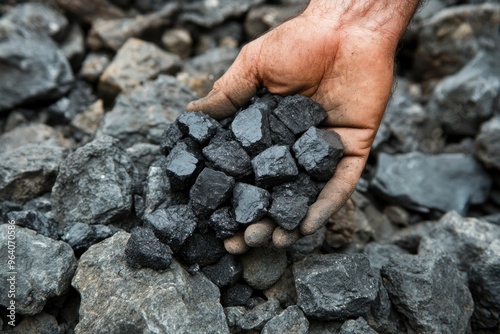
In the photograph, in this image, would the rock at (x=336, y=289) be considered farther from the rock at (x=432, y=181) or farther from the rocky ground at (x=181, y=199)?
the rock at (x=432, y=181)

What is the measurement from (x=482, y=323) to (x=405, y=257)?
1.81 feet

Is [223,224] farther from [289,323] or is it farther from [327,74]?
[327,74]

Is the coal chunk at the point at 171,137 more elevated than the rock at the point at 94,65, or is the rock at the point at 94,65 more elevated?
the rock at the point at 94,65

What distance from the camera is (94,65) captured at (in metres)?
4.11

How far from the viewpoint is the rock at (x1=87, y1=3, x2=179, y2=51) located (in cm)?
422

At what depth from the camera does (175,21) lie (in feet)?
14.8

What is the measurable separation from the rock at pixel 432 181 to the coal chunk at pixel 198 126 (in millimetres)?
1576

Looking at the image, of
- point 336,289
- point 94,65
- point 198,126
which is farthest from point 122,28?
point 336,289

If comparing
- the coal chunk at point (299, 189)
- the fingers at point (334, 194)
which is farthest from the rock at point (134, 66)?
the fingers at point (334, 194)

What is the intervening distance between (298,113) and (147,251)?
1013 millimetres

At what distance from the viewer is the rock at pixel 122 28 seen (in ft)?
13.9

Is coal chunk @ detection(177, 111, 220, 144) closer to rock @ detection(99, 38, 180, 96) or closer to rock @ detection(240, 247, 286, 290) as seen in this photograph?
rock @ detection(240, 247, 286, 290)

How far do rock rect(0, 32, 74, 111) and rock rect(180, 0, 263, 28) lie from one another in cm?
125

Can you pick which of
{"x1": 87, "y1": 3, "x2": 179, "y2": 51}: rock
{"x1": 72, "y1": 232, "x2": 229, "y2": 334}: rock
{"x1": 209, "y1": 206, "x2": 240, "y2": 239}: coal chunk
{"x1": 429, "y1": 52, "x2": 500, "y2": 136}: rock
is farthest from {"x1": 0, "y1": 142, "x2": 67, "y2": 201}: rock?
{"x1": 429, "y1": 52, "x2": 500, "y2": 136}: rock
